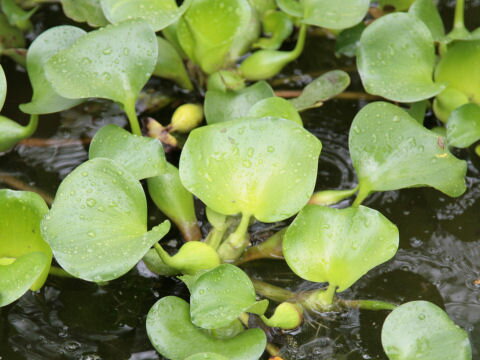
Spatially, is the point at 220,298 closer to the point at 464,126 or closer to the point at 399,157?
the point at 399,157

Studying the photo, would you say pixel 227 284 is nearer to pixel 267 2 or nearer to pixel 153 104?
pixel 153 104

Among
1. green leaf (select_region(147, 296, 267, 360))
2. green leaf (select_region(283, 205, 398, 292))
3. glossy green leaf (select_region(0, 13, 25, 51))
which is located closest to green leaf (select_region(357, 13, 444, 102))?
green leaf (select_region(283, 205, 398, 292))

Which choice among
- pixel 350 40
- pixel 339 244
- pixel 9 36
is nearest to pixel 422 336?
pixel 339 244

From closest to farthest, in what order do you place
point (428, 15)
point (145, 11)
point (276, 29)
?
point (145, 11) → point (428, 15) → point (276, 29)

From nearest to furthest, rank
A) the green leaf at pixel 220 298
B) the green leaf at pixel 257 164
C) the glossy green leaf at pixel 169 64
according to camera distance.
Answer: the green leaf at pixel 220 298
the green leaf at pixel 257 164
the glossy green leaf at pixel 169 64

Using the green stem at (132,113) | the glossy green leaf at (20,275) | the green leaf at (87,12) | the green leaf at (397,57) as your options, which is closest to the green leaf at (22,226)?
the glossy green leaf at (20,275)

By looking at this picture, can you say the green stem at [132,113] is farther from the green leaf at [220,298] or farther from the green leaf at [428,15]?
the green leaf at [428,15]

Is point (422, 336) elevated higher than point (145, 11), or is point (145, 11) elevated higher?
point (145, 11)
